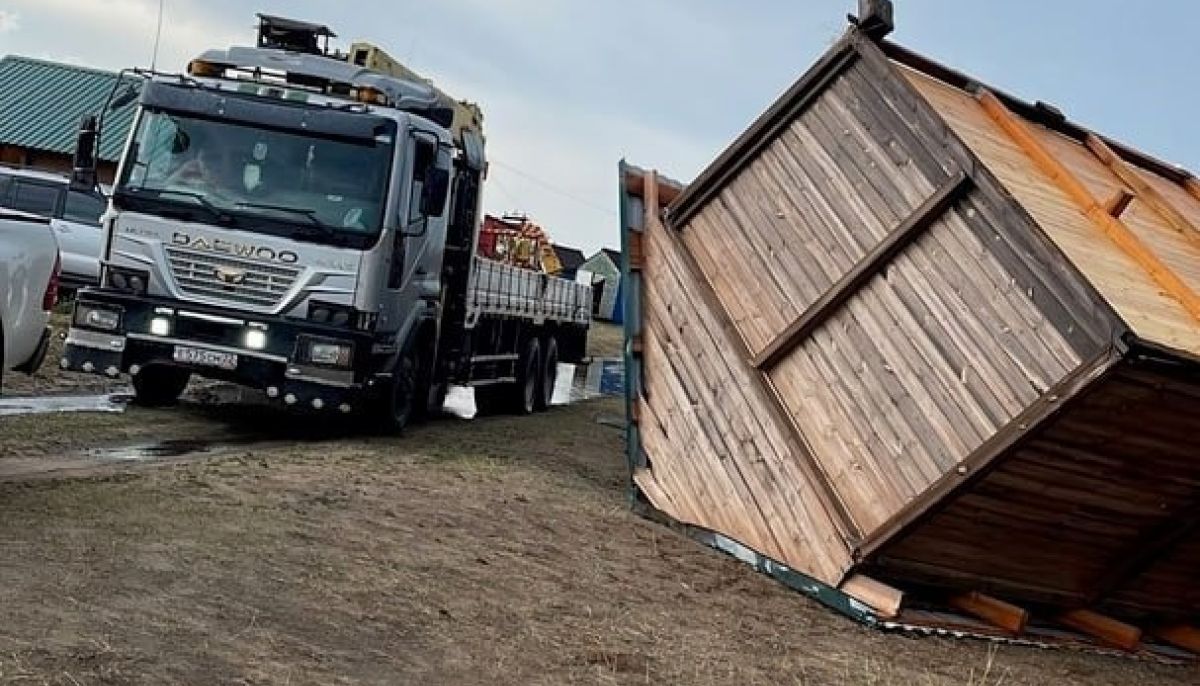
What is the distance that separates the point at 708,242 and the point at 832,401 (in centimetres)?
203

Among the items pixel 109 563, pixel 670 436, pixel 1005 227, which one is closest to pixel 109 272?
pixel 670 436

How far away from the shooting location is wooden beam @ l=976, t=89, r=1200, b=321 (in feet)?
23.3

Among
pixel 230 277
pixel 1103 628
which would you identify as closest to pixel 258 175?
pixel 230 277

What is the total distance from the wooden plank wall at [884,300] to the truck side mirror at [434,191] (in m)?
3.47

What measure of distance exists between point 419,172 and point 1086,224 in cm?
600

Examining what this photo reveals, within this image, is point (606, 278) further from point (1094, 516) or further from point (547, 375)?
point (1094, 516)

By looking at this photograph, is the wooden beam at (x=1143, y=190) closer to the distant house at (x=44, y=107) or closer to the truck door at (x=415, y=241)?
the truck door at (x=415, y=241)

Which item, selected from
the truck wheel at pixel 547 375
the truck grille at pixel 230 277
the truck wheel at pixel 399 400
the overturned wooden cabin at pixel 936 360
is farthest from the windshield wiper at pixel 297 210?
the truck wheel at pixel 547 375

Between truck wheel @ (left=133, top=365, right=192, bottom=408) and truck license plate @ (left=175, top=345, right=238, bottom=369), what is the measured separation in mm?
1656

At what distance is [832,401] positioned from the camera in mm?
7953

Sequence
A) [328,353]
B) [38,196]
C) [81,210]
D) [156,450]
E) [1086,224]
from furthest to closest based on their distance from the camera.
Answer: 1. [81,210]
2. [38,196]
3. [328,353]
4. [156,450]
5. [1086,224]

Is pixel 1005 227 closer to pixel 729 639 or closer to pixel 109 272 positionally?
pixel 729 639

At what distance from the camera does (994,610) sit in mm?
7656

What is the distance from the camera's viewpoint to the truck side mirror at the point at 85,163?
36.8 feet
